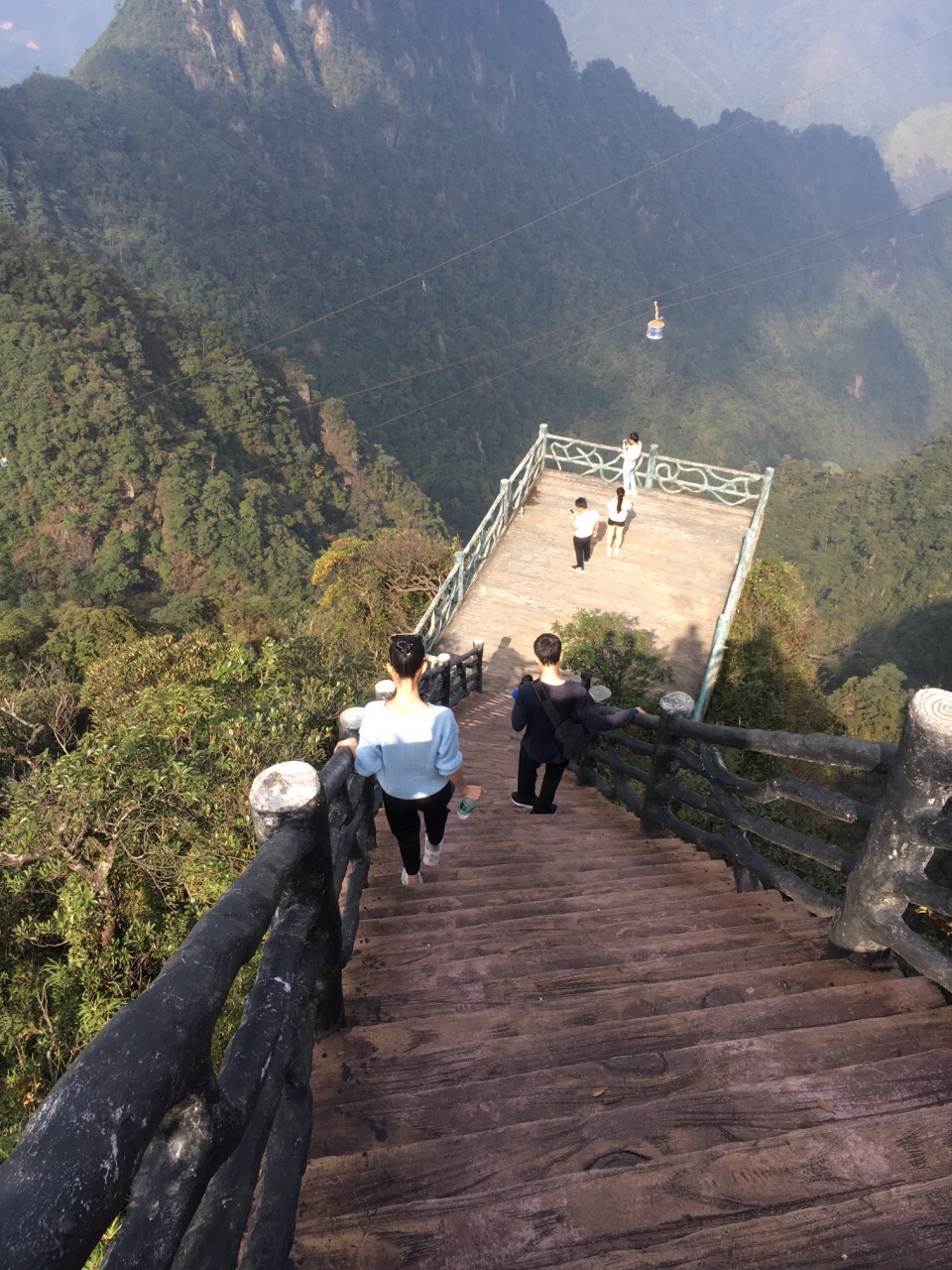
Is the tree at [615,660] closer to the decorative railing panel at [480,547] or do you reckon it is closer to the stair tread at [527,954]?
the decorative railing panel at [480,547]

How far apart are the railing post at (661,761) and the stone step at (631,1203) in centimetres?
245

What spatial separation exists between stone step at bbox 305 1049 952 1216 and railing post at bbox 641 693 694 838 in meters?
2.23

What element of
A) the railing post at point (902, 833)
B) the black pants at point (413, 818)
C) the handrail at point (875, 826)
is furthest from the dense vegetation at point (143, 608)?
the railing post at point (902, 833)

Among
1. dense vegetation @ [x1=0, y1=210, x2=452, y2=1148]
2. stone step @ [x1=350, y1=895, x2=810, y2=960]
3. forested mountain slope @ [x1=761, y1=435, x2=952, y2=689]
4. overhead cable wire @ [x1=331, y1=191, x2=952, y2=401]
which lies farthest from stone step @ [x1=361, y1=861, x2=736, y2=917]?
overhead cable wire @ [x1=331, y1=191, x2=952, y2=401]

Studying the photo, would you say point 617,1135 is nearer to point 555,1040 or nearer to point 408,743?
point 555,1040

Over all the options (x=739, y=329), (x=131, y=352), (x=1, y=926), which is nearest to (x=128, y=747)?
(x=1, y=926)

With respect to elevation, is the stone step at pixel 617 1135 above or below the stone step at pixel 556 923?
above

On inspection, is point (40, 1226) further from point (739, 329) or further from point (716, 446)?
point (739, 329)

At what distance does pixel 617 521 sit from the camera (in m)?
10.9

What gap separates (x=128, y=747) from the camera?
6.15 metres

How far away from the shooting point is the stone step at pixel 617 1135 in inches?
64.2

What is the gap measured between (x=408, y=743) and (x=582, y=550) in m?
8.27

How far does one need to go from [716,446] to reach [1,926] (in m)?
80.7

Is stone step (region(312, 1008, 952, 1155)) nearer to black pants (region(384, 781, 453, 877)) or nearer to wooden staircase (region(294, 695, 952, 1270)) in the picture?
wooden staircase (region(294, 695, 952, 1270))
